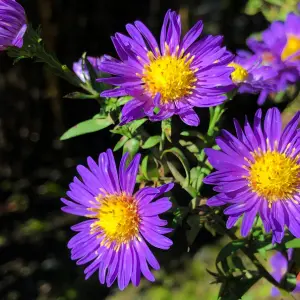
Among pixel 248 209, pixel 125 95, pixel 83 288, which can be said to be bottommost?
pixel 83 288

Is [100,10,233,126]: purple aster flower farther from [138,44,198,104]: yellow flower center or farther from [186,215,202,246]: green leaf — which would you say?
[186,215,202,246]: green leaf

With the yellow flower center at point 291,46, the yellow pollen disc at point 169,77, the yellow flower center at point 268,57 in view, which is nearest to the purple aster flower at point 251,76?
the yellow pollen disc at point 169,77

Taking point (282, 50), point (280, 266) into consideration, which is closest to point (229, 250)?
point (280, 266)

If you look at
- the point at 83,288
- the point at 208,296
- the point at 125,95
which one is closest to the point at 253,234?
the point at 125,95

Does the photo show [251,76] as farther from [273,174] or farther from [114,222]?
[114,222]

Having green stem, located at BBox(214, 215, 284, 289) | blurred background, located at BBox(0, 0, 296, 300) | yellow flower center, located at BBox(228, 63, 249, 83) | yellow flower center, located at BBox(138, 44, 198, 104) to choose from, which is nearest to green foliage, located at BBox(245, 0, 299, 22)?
blurred background, located at BBox(0, 0, 296, 300)

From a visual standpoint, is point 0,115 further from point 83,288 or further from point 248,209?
point 248,209

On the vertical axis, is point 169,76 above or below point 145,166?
above
